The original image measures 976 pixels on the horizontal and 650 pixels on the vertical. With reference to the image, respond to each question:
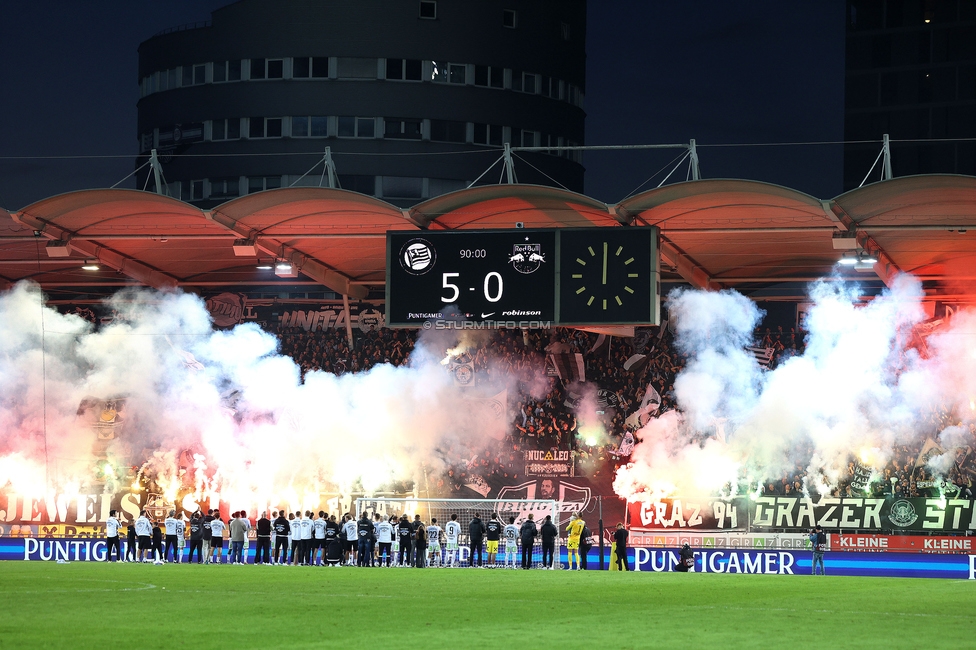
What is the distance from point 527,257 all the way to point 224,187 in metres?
37.1

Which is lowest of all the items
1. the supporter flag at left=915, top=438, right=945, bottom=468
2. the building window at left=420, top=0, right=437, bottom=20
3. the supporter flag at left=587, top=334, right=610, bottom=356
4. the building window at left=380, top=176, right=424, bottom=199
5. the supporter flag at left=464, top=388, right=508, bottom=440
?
the supporter flag at left=915, top=438, right=945, bottom=468

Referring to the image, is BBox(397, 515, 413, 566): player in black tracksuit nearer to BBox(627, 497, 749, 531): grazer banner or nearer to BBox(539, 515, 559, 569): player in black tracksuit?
BBox(539, 515, 559, 569): player in black tracksuit

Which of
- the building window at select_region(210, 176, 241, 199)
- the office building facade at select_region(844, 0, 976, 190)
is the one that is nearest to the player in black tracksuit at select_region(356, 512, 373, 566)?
the building window at select_region(210, 176, 241, 199)

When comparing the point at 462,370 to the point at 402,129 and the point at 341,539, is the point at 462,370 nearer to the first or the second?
the point at 341,539

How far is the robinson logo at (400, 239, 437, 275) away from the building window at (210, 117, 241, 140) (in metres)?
35.0

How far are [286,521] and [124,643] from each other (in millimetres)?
16269

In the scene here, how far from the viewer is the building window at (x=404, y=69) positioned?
56.8 metres

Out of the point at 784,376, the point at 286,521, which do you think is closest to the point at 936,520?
the point at 784,376

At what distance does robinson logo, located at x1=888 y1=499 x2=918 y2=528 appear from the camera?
29.4m

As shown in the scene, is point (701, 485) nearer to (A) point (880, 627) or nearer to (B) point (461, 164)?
(A) point (880, 627)

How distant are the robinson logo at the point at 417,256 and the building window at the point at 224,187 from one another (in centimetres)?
3520

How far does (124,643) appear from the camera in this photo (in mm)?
11930

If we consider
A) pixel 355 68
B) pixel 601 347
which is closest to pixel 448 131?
Result: pixel 355 68

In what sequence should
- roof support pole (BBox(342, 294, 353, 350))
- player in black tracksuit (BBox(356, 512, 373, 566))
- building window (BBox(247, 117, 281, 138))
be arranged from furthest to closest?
building window (BBox(247, 117, 281, 138)) < roof support pole (BBox(342, 294, 353, 350)) < player in black tracksuit (BBox(356, 512, 373, 566))
